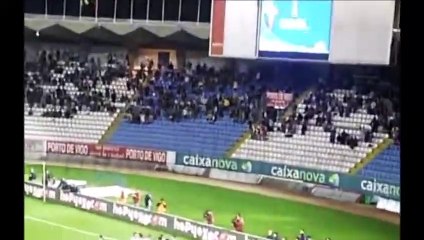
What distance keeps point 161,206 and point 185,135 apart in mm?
190

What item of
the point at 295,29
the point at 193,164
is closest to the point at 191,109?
the point at 193,164

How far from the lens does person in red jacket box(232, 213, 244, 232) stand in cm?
207

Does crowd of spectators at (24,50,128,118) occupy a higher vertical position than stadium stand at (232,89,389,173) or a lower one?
higher

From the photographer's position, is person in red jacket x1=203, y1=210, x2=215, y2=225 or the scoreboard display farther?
person in red jacket x1=203, y1=210, x2=215, y2=225

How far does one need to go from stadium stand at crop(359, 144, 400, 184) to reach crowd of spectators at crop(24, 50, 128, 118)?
61 cm

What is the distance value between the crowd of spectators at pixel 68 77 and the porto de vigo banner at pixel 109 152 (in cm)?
9

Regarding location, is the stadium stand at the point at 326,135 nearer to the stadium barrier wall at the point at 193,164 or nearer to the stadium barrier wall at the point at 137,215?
the stadium barrier wall at the point at 193,164

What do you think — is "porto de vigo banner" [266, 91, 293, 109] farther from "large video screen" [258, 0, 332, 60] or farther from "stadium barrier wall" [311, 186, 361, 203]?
"stadium barrier wall" [311, 186, 361, 203]

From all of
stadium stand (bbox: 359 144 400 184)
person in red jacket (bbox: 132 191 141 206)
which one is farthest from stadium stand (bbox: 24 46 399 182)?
person in red jacket (bbox: 132 191 141 206)

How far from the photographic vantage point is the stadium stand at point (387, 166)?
1922 millimetres

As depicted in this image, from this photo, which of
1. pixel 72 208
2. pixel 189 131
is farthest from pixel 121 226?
pixel 189 131

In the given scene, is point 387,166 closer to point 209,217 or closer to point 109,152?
point 209,217

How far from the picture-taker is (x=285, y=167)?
2.03 m
